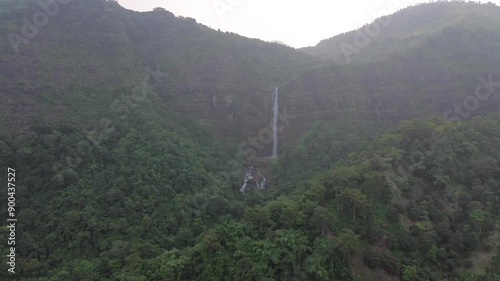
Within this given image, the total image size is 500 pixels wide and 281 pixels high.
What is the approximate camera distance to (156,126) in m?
36.6

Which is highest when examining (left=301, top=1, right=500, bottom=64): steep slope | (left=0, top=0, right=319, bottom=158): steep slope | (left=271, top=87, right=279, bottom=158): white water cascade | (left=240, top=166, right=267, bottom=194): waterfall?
(left=301, top=1, right=500, bottom=64): steep slope

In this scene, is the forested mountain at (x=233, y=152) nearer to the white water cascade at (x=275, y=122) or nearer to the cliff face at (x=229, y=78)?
the cliff face at (x=229, y=78)

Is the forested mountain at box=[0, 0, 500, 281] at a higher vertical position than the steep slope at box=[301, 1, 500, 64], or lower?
lower

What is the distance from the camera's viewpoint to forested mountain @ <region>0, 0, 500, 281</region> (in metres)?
21.0

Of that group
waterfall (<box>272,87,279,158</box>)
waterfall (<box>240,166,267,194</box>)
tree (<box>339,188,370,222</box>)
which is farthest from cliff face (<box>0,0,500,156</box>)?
tree (<box>339,188,370,222</box>)

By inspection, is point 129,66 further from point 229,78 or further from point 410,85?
point 410,85

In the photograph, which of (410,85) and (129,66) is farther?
(410,85)

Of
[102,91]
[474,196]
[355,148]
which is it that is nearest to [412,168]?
[474,196]

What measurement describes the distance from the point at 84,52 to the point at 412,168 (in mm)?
37396

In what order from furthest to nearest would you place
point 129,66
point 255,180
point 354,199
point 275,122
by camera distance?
point 275,122 → point 129,66 → point 255,180 → point 354,199

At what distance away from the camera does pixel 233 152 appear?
4219cm

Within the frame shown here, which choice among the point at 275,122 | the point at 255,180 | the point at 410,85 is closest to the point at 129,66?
the point at 275,122

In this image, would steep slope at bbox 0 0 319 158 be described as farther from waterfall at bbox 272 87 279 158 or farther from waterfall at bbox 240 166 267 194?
waterfall at bbox 240 166 267 194

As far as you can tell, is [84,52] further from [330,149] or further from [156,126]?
[330,149]
